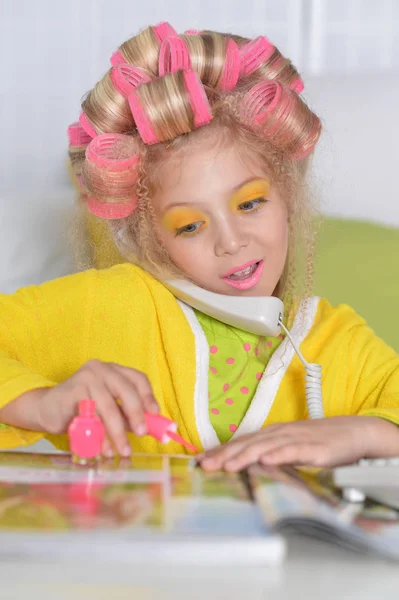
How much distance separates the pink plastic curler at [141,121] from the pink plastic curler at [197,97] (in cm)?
6

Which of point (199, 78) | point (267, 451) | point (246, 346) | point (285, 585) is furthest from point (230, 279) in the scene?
point (285, 585)

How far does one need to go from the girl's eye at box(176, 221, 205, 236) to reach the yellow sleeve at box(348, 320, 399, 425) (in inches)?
11.7

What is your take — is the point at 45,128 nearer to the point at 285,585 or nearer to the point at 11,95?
the point at 11,95

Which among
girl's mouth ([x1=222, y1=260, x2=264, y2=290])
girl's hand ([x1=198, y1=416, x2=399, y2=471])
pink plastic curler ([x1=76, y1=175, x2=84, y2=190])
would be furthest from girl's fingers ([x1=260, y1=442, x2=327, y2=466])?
pink plastic curler ([x1=76, y1=175, x2=84, y2=190])

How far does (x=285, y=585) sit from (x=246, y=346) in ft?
2.48

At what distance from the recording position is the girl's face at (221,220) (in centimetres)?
118

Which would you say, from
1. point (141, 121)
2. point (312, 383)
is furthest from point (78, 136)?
point (312, 383)

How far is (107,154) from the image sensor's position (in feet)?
4.04

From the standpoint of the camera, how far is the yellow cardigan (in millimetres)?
1187

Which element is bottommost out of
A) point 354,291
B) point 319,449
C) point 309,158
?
point 354,291

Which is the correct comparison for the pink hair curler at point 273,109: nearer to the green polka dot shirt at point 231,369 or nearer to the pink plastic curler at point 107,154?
the pink plastic curler at point 107,154

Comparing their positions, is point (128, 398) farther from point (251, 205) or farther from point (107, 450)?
point (251, 205)

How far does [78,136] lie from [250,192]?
30cm

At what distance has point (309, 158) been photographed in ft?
4.64
